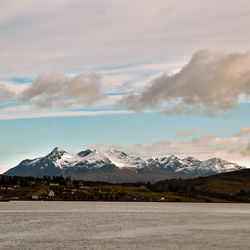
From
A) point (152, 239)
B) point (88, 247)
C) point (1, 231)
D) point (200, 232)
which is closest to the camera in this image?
point (88, 247)

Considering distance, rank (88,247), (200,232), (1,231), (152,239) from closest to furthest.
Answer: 1. (88,247)
2. (152,239)
3. (1,231)
4. (200,232)

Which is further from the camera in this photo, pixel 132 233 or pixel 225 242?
pixel 132 233

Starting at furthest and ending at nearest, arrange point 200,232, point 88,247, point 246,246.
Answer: point 200,232
point 246,246
point 88,247

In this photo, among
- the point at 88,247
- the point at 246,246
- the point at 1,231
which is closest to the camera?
the point at 88,247

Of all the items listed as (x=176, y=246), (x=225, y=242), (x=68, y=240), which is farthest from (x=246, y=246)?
(x=68, y=240)

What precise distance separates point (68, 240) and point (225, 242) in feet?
128

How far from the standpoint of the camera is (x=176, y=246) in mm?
105812

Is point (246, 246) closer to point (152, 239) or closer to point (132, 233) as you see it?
point (152, 239)

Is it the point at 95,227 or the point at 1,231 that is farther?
the point at 95,227

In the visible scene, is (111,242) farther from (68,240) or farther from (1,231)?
(1,231)

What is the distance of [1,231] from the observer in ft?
419

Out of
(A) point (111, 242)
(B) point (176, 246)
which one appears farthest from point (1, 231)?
(B) point (176, 246)

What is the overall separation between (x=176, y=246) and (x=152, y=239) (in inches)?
523

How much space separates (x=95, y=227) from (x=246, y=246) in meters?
54.2
